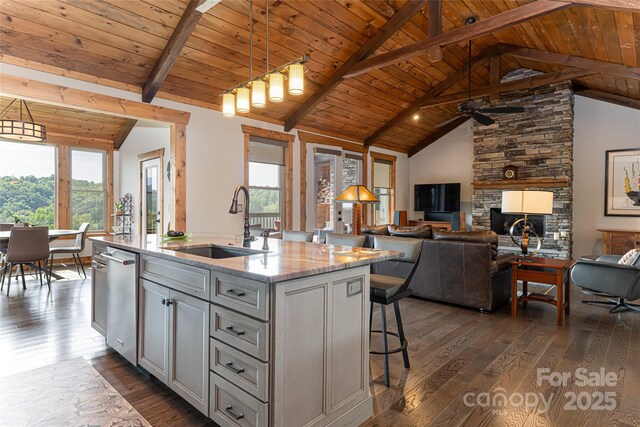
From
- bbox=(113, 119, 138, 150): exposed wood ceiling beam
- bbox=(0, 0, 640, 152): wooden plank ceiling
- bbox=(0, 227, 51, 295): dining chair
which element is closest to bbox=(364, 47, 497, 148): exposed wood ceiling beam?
bbox=(0, 0, 640, 152): wooden plank ceiling

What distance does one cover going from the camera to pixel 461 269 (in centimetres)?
410

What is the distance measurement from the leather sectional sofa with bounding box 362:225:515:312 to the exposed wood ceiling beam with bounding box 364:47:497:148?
407 centimetres

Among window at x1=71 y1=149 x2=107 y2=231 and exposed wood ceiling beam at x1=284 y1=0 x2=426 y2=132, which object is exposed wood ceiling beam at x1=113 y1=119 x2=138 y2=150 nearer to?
window at x1=71 y1=149 x2=107 y2=231

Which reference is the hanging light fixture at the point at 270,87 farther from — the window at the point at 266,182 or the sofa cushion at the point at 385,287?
the window at the point at 266,182

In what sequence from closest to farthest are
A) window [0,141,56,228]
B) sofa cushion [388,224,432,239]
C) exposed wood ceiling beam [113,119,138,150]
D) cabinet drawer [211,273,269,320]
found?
cabinet drawer [211,273,269,320] < sofa cushion [388,224,432,239] < window [0,141,56,228] < exposed wood ceiling beam [113,119,138,150]

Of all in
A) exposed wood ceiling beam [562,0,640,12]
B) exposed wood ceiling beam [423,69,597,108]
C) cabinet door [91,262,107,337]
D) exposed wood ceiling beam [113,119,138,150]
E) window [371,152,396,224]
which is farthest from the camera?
window [371,152,396,224]

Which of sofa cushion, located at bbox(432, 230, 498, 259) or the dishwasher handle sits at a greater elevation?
sofa cushion, located at bbox(432, 230, 498, 259)

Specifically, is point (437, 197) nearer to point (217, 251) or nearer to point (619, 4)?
point (619, 4)

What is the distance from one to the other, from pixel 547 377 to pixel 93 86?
552 centimetres

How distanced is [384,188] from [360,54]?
4.41m

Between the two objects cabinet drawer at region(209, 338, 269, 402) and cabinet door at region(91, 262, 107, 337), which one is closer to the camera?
cabinet drawer at region(209, 338, 269, 402)

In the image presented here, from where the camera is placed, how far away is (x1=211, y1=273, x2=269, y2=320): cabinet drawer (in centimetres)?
162

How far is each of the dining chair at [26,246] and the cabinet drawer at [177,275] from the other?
11.6 ft

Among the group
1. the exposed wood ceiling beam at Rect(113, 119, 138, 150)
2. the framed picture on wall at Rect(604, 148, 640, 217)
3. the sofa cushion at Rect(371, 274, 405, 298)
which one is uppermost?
the exposed wood ceiling beam at Rect(113, 119, 138, 150)
